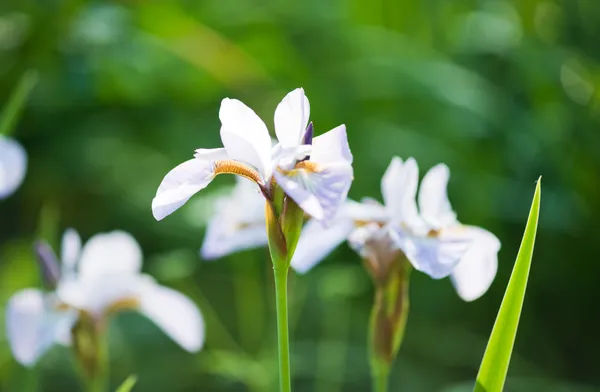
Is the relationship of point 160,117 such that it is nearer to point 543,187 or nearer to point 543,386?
point 543,187

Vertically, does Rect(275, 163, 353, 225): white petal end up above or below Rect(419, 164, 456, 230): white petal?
above

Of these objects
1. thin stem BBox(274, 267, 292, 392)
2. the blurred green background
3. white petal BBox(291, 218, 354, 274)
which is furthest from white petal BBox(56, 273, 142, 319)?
the blurred green background

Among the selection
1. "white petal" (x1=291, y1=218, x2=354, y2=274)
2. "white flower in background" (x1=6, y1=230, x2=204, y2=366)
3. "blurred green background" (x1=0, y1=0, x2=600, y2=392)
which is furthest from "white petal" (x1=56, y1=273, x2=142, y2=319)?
"blurred green background" (x1=0, y1=0, x2=600, y2=392)

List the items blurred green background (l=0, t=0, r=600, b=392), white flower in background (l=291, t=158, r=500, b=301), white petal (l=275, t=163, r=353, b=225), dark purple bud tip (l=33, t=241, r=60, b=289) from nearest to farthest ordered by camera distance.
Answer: white petal (l=275, t=163, r=353, b=225) < white flower in background (l=291, t=158, r=500, b=301) < dark purple bud tip (l=33, t=241, r=60, b=289) < blurred green background (l=0, t=0, r=600, b=392)

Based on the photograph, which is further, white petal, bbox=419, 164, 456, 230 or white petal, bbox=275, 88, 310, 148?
white petal, bbox=419, 164, 456, 230

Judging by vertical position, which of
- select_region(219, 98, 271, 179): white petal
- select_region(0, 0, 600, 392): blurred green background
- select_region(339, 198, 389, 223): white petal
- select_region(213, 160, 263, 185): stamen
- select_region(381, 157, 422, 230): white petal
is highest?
select_region(219, 98, 271, 179): white petal

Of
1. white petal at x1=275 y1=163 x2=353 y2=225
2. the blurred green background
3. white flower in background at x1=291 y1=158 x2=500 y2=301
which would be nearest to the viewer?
white petal at x1=275 y1=163 x2=353 y2=225

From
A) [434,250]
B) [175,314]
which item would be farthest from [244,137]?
[175,314]

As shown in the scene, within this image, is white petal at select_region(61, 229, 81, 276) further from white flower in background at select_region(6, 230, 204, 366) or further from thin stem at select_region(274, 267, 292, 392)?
thin stem at select_region(274, 267, 292, 392)
